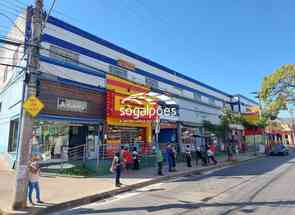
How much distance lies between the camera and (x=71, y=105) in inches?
673

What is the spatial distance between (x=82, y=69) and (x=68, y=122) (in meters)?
4.06

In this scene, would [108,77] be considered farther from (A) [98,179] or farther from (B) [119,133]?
(A) [98,179]

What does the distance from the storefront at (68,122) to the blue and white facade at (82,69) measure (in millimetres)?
401

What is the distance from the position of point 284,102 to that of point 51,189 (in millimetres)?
32624

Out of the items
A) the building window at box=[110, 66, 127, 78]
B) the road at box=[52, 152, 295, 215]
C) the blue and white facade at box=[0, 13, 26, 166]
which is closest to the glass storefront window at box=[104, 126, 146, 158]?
the building window at box=[110, 66, 127, 78]

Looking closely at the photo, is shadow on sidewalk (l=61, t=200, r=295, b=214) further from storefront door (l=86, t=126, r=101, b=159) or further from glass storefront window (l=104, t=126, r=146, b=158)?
storefront door (l=86, t=126, r=101, b=159)

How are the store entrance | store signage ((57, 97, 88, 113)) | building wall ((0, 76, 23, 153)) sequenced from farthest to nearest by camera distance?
1. the store entrance
2. store signage ((57, 97, 88, 113))
3. building wall ((0, 76, 23, 153))

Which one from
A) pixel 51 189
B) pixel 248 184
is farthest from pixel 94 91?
pixel 248 184

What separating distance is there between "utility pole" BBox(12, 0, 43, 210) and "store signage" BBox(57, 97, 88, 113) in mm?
8195

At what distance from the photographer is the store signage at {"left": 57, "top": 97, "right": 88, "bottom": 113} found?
54.0 feet

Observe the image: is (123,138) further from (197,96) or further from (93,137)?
(197,96)

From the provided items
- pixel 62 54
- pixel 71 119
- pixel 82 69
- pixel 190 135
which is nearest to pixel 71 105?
pixel 71 119

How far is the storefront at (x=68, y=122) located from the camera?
52.4 feet

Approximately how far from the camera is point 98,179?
509 inches
